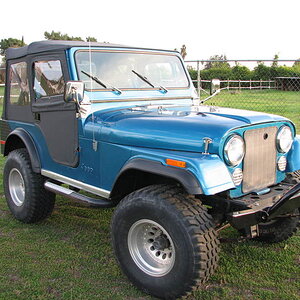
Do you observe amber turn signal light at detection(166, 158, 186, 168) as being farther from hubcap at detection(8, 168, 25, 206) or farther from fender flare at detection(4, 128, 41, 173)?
hubcap at detection(8, 168, 25, 206)

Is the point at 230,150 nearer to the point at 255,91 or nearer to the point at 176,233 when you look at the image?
the point at 176,233

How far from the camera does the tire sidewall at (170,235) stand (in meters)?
2.64

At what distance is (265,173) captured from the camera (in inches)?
125

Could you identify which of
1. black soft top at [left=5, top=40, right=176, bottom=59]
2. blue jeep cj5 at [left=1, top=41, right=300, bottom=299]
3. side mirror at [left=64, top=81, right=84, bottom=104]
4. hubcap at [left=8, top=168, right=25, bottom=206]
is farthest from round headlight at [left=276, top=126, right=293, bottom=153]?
hubcap at [left=8, top=168, right=25, bottom=206]

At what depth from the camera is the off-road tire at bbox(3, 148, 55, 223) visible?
4.31m

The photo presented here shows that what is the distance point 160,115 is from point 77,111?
842mm

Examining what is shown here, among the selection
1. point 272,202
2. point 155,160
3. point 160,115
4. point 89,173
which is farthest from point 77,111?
point 272,202

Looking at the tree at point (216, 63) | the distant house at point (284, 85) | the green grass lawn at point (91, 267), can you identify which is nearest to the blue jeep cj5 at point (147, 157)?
the green grass lawn at point (91, 267)

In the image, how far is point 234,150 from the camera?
2834mm

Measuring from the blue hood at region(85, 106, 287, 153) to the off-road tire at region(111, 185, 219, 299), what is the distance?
384 mm

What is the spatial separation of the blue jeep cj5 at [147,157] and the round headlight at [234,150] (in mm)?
12

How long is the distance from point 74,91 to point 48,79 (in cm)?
87

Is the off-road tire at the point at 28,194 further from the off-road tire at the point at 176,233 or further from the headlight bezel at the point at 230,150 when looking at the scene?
the headlight bezel at the point at 230,150

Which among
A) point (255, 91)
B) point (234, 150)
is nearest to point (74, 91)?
point (234, 150)
